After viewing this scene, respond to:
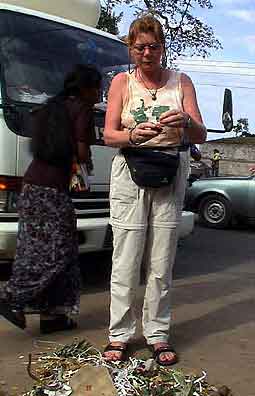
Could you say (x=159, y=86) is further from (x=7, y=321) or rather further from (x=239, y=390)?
(x=7, y=321)

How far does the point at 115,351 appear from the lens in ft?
13.2

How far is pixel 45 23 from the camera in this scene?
5887 millimetres

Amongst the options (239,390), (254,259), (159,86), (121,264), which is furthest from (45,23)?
(254,259)

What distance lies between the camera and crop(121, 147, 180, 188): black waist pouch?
12.7 feet

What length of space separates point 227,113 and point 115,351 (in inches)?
98.7

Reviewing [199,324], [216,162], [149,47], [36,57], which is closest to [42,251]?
[199,324]

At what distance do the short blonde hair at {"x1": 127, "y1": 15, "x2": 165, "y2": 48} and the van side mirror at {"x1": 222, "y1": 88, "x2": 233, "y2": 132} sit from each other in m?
1.80

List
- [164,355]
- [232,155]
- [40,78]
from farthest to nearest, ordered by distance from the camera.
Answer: [232,155] → [40,78] → [164,355]

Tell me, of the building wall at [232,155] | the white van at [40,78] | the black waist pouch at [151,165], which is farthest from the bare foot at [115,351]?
the building wall at [232,155]

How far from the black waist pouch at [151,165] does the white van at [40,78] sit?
1363 millimetres

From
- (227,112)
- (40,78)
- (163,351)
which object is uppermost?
(40,78)

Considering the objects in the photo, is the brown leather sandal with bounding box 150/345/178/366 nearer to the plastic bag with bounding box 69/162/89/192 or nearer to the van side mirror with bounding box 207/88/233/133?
the plastic bag with bounding box 69/162/89/192

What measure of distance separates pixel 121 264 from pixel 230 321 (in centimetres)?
160

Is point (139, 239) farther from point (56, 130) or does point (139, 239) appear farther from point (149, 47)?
point (149, 47)
